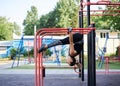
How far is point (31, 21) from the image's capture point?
6325cm

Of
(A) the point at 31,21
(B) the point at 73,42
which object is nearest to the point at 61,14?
(A) the point at 31,21

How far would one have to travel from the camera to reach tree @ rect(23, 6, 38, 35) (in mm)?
56994

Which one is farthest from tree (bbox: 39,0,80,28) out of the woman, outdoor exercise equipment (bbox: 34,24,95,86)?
the woman

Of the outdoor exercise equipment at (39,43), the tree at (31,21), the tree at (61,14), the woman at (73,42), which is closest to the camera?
the woman at (73,42)

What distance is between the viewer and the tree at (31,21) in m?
57.0

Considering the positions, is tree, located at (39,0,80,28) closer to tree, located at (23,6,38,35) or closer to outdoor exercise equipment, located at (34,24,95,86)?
tree, located at (23,6,38,35)

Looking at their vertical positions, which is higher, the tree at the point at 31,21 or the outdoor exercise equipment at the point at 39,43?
the tree at the point at 31,21

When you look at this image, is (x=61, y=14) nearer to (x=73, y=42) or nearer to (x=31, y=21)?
(x=31, y=21)

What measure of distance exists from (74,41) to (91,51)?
0.92 metres

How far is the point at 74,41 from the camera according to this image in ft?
21.4

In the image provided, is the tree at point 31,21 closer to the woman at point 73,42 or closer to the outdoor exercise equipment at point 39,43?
the outdoor exercise equipment at point 39,43

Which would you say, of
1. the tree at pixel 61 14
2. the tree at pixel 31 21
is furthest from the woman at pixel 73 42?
the tree at pixel 31 21

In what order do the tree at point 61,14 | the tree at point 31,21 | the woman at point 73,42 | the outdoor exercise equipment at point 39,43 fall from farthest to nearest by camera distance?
the tree at point 31,21 → the tree at point 61,14 → the outdoor exercise equipment at point 39,43 → the woman at point 73,42

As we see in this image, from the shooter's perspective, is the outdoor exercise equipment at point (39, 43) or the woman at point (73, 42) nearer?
the woman at point (73, 42)
